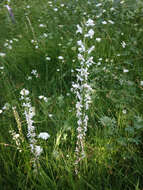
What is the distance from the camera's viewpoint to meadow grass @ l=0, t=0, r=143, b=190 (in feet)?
5.07

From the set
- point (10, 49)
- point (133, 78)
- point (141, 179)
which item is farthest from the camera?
point (10, 49)

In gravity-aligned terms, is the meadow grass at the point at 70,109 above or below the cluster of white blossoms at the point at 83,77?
below

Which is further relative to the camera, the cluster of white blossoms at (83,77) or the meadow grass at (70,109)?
the meadow grass at (70,109)

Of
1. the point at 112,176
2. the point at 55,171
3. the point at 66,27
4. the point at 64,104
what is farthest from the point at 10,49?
the point at 112,176

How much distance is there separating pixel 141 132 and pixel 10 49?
2.64 m

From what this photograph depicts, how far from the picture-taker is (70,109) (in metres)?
2.27

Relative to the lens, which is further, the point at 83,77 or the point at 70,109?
the point at 70,109

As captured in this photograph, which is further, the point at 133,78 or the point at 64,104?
the point at 133,78

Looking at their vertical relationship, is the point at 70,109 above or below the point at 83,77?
below

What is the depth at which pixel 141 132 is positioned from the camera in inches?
72.2

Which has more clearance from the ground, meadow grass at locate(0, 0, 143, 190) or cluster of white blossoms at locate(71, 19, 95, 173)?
cluster of white blossoms at locate(71, 19, 95, 173)

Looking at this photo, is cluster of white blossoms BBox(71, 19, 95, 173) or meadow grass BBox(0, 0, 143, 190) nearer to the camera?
cluster of white blossoms BBox(71, 19, 95, 173)

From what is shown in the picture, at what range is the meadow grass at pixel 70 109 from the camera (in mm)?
1544

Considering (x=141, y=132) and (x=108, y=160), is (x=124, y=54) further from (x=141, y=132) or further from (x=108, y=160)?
(x=108, y=160)
